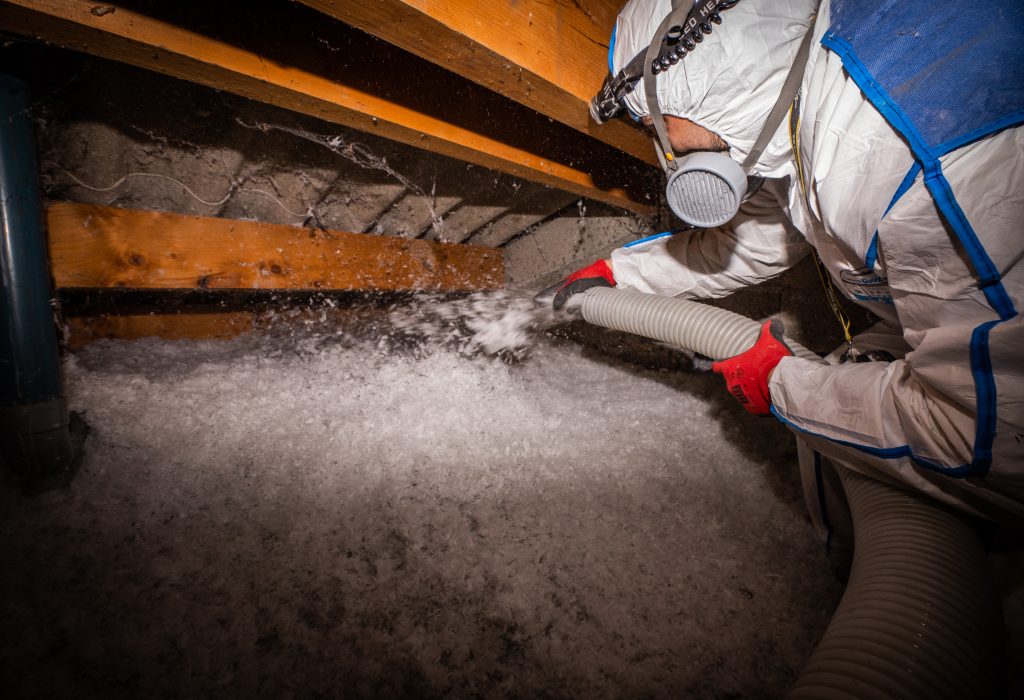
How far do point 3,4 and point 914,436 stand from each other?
1561 millimetres

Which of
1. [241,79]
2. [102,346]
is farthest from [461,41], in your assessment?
[102,346]

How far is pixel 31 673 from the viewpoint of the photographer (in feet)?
2.14

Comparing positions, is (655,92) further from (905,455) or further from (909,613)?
(909,613)

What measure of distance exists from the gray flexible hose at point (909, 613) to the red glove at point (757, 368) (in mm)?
258

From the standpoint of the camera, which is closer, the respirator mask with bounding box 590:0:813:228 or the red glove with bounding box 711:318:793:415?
the respirator mask with bounding box 590:0:813:228

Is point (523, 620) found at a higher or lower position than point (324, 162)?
lower

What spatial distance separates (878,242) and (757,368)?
1.09 feet

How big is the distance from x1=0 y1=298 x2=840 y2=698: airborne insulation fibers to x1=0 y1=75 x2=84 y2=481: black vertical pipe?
0.13m

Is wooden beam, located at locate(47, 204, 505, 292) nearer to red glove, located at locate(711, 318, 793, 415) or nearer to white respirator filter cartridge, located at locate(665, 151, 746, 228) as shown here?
white respirator filter cartridge, located at locate(665, 151, 746, 228)

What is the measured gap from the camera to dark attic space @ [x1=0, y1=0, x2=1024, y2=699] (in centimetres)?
56

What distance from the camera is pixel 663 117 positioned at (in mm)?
794

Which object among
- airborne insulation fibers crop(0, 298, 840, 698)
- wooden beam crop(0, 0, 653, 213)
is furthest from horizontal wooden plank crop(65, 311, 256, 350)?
wooden beam crop(0, 0, 653, 213)

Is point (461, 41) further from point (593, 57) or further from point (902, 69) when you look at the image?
point (902, 69)

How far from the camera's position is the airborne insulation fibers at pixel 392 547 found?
73cm
